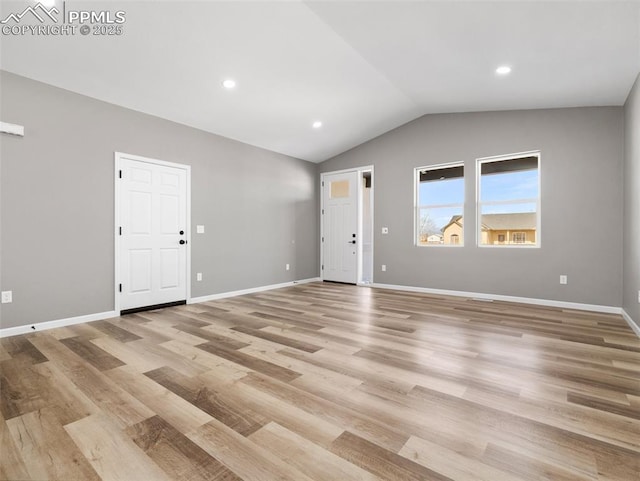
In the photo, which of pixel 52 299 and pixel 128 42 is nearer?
pixel 128 42

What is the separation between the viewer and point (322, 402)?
192 cm

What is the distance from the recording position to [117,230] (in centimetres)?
403

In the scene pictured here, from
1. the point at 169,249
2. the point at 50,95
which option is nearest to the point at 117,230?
the point at 169,249

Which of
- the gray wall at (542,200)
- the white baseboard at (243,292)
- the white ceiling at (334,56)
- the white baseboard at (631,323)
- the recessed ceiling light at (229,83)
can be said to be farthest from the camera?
the white baseboard at (243,292)

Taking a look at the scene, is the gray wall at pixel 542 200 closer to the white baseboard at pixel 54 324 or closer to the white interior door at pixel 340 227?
the white interior door at pixel 340 227

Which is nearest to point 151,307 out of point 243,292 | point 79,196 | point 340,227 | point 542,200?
point 243,292

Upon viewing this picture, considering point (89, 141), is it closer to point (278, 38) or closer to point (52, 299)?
point (52, 299)

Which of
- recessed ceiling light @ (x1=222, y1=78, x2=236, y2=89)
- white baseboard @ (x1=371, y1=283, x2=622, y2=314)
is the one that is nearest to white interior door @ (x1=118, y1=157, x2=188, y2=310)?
recessed ceiling light @ (x1=222, y1=78, x2=236, y2=89)

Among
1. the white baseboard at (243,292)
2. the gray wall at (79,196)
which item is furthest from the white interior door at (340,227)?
the gray wall at (79,196)

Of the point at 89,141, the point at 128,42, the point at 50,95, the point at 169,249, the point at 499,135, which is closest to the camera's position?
the point at 128,42

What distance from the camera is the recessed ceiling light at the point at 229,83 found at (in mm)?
3906

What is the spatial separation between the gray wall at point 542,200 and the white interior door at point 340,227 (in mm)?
715

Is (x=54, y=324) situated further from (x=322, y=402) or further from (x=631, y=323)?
(x=631, y=323)

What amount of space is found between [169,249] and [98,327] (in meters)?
1.43
